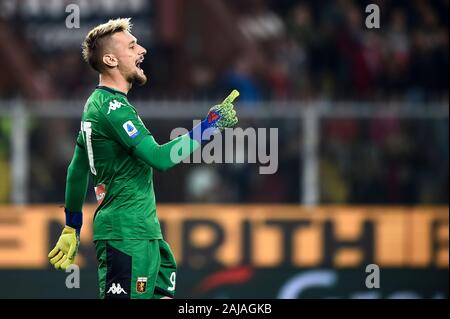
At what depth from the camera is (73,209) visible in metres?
7.53

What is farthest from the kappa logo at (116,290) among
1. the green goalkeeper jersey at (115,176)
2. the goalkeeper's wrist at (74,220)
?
the goalkeeper's wrist at (74,220)

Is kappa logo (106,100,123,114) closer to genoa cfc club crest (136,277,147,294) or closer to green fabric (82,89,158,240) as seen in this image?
green fabric (82,89,158,240)

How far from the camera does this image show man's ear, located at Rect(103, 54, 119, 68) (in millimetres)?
7078

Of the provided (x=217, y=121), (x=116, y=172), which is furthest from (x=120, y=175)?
(x=217, y=121)

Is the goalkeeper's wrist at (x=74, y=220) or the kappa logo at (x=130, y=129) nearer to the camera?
the kappa logo at (x=130, y=129)

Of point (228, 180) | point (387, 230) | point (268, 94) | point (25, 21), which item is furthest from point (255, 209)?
point (25, 21)

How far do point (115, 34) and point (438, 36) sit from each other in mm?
8825

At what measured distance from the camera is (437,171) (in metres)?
13.1

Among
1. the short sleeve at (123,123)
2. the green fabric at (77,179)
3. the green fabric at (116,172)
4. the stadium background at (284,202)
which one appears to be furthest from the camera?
the stadium background at (284,202)

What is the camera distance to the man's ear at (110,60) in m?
7.08

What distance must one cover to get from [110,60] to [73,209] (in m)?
1.04

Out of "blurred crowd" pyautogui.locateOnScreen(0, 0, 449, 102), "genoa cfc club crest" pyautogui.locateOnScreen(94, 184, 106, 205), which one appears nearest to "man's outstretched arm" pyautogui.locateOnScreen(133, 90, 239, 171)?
"genoa cfc club crest" pyautogui.locateOnScreen(94, 184, 106, 205)

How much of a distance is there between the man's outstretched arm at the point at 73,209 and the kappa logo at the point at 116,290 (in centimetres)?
52

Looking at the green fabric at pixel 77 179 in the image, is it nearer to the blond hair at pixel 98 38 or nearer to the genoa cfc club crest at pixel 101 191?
the genoa cfc club crest at pixel 101 191
